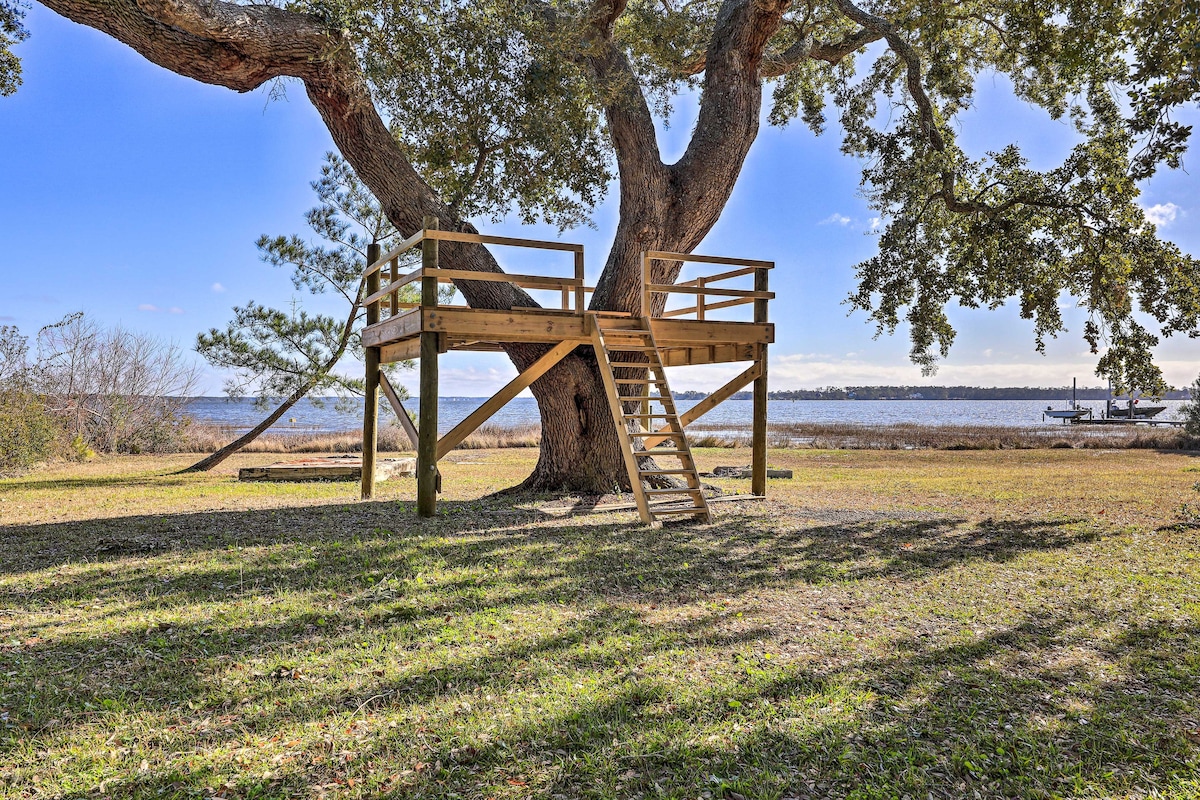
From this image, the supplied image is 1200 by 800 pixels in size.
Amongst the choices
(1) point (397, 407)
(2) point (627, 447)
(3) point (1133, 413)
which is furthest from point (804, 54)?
(3) point (1133, 413)

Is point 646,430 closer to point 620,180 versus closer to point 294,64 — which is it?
point 620,180

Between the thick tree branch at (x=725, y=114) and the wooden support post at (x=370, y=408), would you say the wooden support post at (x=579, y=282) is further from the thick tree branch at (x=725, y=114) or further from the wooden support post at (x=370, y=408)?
the wooden support post at (x=370, y=408)

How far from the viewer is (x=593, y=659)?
15.1 feet

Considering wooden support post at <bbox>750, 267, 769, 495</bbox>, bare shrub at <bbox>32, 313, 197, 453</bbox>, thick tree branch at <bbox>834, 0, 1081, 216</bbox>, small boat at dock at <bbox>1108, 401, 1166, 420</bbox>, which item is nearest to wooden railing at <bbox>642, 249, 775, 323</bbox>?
wooden support post at <bbox>750, 267, 769, 495</bbox>

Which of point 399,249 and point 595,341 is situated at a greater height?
point 399,249

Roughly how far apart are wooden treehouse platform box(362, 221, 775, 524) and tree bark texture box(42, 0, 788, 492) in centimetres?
52

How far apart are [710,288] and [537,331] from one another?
8.77ft

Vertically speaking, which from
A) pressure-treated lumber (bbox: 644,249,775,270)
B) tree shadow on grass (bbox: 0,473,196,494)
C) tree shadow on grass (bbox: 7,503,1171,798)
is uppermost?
pressure-treated lumber (bbox: 644,249,775,270)

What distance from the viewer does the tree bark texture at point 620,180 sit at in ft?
36.9

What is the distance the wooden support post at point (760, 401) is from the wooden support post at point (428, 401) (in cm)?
444

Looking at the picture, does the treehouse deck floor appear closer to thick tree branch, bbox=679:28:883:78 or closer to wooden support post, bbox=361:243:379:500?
wooden support post, bbox=361:243:379:500

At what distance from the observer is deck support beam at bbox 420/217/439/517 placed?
30.1 ft

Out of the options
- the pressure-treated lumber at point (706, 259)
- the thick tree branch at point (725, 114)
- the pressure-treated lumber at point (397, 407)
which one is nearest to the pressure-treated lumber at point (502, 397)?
the pressure-treated lumber at point (397, 407)

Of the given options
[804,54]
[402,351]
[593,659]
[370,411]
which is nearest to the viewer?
[593,659]
